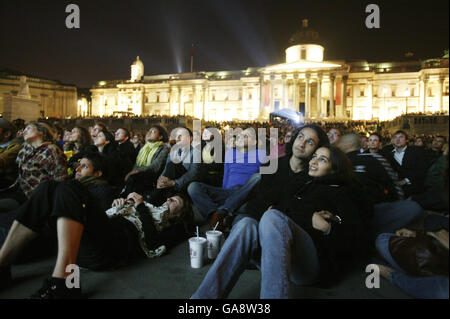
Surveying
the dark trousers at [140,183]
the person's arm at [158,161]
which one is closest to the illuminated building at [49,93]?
the person's arm at [158,161]

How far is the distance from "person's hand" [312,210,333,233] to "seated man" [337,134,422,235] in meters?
1.53

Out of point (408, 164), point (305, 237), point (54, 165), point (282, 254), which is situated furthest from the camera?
point (408, 164)

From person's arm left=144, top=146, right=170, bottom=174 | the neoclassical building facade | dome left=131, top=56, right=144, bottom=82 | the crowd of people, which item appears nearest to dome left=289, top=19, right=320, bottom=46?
the neoclassical building facade

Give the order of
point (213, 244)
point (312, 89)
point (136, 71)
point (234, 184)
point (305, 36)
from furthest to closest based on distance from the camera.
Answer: point (136, 71) < point (305, 36) < point (312, 89) < point (234, 184) < point (213, 244)

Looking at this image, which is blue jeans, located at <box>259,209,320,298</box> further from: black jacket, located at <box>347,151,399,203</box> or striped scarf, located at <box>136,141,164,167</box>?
striped scarf, located at <box>136,141,164,167</box>

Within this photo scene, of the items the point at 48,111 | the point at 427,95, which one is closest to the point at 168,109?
the point at 48,111

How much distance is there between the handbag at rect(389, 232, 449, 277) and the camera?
2.52 metres

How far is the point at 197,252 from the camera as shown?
12.0 ft

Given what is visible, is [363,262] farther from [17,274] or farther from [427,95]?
[427,95]

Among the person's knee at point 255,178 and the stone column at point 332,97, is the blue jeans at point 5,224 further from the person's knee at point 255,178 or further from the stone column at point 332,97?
the stone column at point 332,97

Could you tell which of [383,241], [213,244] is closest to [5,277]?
[213,244]

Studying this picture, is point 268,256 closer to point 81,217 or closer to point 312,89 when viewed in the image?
point 81,217

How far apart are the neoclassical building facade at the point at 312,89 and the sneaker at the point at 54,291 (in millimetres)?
44190

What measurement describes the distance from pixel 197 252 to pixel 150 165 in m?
3.08
